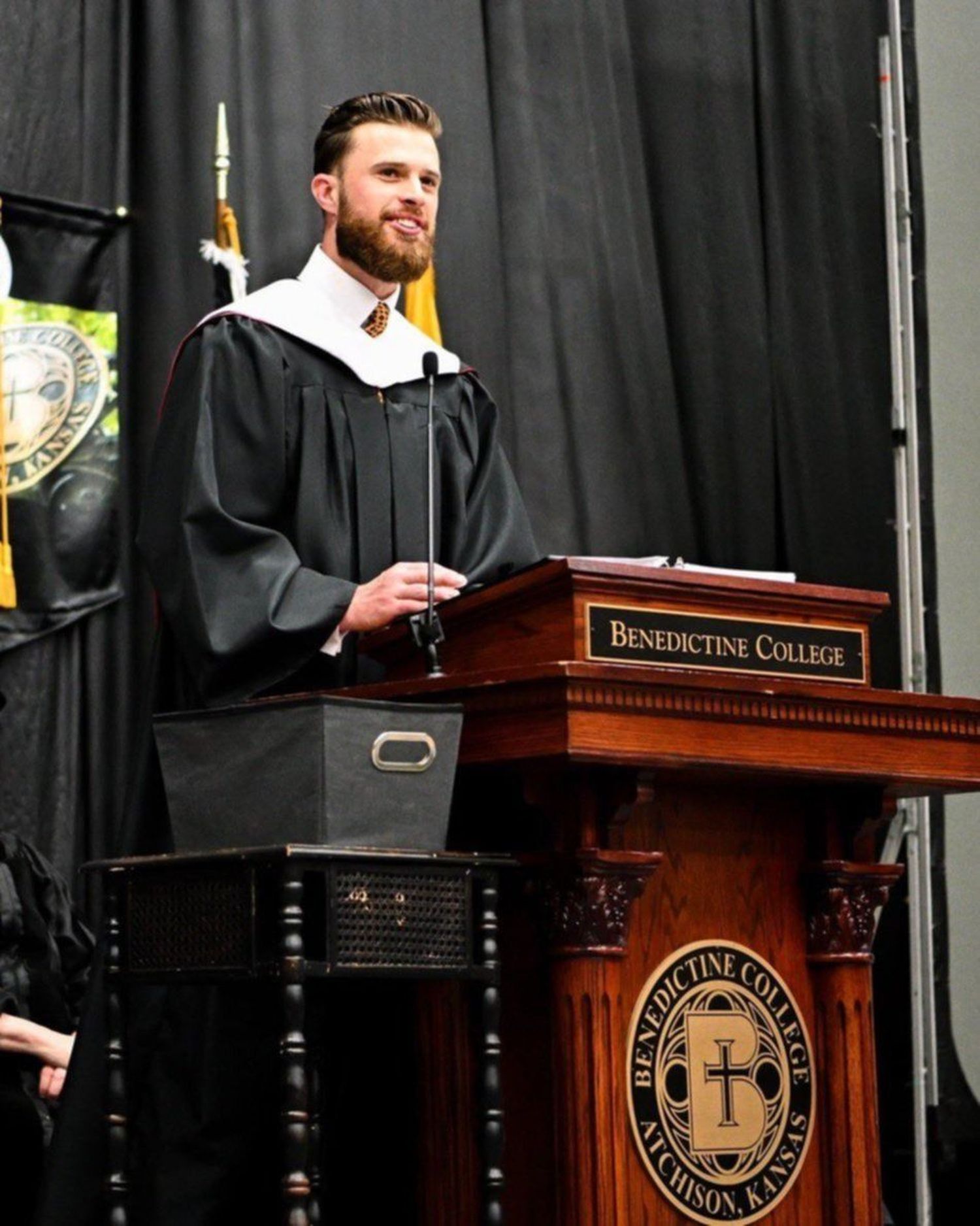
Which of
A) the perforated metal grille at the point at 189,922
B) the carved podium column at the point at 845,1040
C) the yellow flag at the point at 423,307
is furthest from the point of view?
the yellow flag at the point at 423,307

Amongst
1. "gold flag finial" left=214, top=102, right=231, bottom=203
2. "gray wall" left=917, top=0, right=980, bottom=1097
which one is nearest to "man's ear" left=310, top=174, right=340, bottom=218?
"gold flag finial" left=214, top=102, right=231, bottom=203

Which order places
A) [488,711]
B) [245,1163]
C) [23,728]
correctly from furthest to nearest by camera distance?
[23,728] < [245,1163] < [488,711]

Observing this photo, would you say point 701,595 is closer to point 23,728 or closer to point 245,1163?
point 245,1163

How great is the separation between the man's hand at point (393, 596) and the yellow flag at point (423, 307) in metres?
1.96

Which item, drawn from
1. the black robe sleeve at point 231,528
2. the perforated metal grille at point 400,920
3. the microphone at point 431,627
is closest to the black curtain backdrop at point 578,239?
the black robe sleeve at point 231,528

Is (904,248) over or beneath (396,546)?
over

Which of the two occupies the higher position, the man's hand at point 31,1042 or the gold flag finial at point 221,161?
the gold flag finial at point 221,161

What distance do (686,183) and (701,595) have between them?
3.13m

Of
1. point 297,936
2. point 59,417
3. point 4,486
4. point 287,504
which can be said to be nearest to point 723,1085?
point 297,936

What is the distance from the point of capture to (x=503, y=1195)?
101 inches

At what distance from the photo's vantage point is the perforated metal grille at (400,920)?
2326 millimetres

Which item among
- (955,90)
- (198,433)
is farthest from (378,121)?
(955,90)

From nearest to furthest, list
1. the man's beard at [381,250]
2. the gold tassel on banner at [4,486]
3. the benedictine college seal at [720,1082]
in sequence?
the benedictine college seal at [720,1082] → the man's beard at [381,250] → the gold tassel on banner at [4,486]

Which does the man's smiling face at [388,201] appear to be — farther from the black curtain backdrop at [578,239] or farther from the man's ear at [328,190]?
the black curtain backdrop at [578,239]
